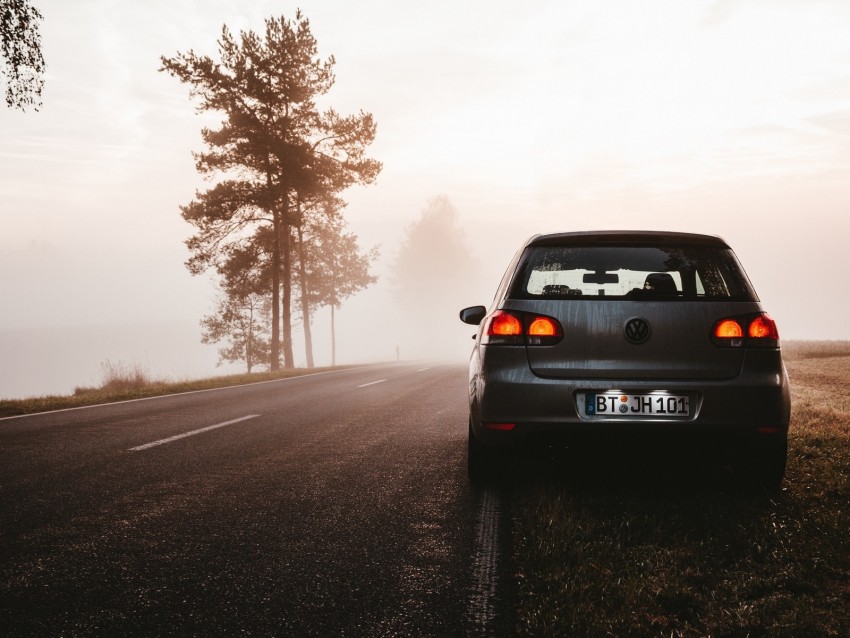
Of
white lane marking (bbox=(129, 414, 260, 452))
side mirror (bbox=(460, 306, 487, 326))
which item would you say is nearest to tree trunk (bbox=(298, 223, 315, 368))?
white lane marking (bbox=(129, 414, 260, 452))

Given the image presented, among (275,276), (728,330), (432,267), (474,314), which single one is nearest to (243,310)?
(275,276)

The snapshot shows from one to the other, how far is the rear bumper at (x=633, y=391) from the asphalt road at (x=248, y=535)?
67cm

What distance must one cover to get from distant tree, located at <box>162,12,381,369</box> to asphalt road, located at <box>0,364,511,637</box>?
1834 centimetres

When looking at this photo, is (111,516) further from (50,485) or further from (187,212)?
(187,212)

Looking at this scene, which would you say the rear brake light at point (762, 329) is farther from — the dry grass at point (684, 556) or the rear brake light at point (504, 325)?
the rear brake light at point (504, 325)

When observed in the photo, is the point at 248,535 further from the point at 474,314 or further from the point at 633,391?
the point at 474,314

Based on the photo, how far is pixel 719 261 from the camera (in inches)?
155

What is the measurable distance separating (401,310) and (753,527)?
2633 inches

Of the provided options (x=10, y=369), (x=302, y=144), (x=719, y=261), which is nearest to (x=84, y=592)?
(x=719, y=261)

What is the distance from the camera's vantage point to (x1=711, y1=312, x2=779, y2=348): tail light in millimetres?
3617

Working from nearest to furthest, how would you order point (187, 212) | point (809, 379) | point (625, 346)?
1. point (625, 346)
2. point (809, 379)
3. point (187, 212)

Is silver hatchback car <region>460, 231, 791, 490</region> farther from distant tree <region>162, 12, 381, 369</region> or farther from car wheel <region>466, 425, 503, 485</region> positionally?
distant tree <region>162, 12, 381, 369</region>

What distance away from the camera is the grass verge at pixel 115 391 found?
9.91m

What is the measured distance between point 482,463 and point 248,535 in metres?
1.73
